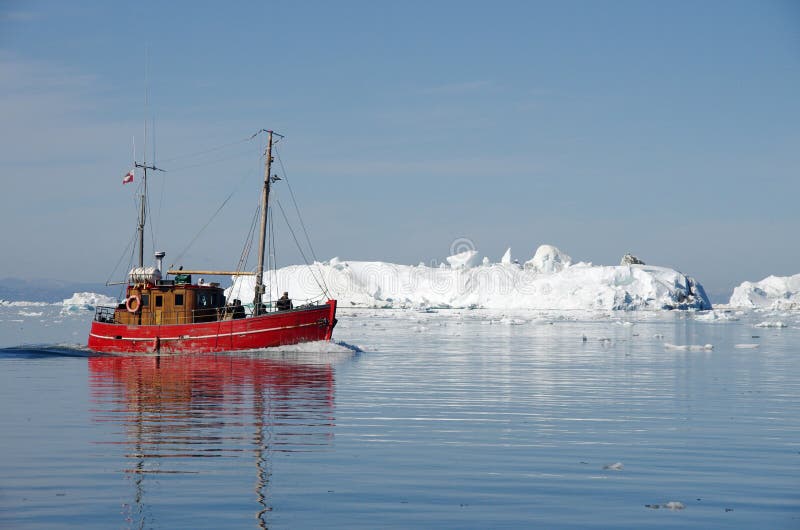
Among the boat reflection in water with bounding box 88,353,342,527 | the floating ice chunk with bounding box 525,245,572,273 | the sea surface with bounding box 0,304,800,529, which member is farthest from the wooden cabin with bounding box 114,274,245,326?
the floating ice chunk with bounding box 525,245,572,273

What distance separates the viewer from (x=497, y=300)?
15988cm

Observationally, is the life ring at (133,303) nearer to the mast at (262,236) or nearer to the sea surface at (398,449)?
the mast at (262,236)

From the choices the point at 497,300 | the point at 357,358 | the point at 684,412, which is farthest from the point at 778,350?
the point at 497,300

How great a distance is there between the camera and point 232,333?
3812 cm

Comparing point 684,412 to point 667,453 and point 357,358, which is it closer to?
point 667,453

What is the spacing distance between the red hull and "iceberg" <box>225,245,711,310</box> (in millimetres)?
99846

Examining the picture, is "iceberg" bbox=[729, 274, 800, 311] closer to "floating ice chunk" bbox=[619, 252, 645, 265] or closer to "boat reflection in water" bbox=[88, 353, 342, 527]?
"floating ice chunk" bbox=[619, 252, 645, 265]

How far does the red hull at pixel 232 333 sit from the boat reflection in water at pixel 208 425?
6637 mm

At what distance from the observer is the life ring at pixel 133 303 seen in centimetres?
3916

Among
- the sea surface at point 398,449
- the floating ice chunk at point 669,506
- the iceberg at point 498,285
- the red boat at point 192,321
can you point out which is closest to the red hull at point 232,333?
the red boat at point 192,321

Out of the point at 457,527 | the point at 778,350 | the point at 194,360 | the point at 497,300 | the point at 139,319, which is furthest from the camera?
the point at 497,300

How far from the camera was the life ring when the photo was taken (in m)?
39.2

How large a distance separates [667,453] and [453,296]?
505 feet


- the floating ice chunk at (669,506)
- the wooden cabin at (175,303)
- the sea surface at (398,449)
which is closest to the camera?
the sea surface at (398,449)
